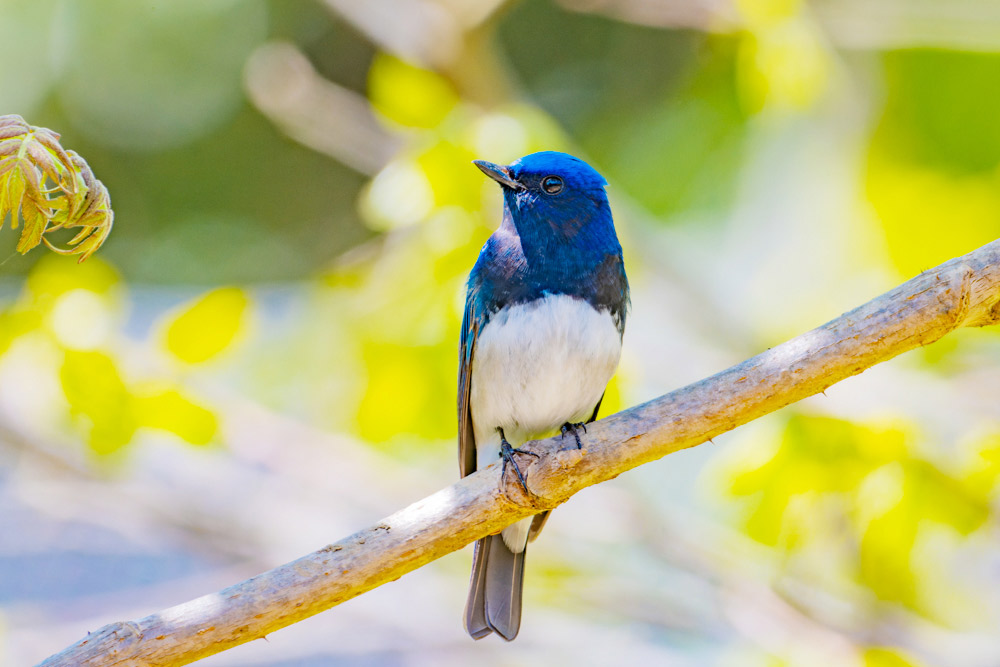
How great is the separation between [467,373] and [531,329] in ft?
1.30

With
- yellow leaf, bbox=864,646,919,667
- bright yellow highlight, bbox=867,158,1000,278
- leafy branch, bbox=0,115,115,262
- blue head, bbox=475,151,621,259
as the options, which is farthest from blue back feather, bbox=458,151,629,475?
leafy branch, bbox=0,115,115,262

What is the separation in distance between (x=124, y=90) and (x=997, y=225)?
20.5 ft

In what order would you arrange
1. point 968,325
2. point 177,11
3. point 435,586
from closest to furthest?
point 968,325
point 435,586
point 177,11

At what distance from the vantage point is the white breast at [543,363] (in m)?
3.23

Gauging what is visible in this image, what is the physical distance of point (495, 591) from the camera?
3.49 m

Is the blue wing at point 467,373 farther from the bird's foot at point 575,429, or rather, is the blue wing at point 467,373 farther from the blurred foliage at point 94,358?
the blurred foliage at point 94,358

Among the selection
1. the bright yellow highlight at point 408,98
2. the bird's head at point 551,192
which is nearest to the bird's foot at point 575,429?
the bird's head at point 551,192

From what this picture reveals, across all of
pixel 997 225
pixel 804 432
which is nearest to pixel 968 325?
pixel 804 432

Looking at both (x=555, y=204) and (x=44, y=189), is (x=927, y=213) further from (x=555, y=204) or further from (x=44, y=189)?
(x=44, y=189)

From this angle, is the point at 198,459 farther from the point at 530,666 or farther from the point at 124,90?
the point at 124,90

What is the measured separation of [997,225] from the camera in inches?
150

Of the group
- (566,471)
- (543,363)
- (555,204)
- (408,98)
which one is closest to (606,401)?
(543,363)

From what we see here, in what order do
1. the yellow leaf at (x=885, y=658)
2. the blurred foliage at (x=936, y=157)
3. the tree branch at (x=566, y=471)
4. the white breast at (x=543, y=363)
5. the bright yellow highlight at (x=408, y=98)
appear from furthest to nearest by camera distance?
the bright yellow highlight at (x=408, y=98) < the blurred foliage at (x=936, y=157) < the yellow leaf at (x=885, y=658) < the white breast at (x=543, y=363) < the tree branch at (x=566, y=471)

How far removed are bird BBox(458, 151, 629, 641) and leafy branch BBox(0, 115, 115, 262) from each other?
1641 mm
